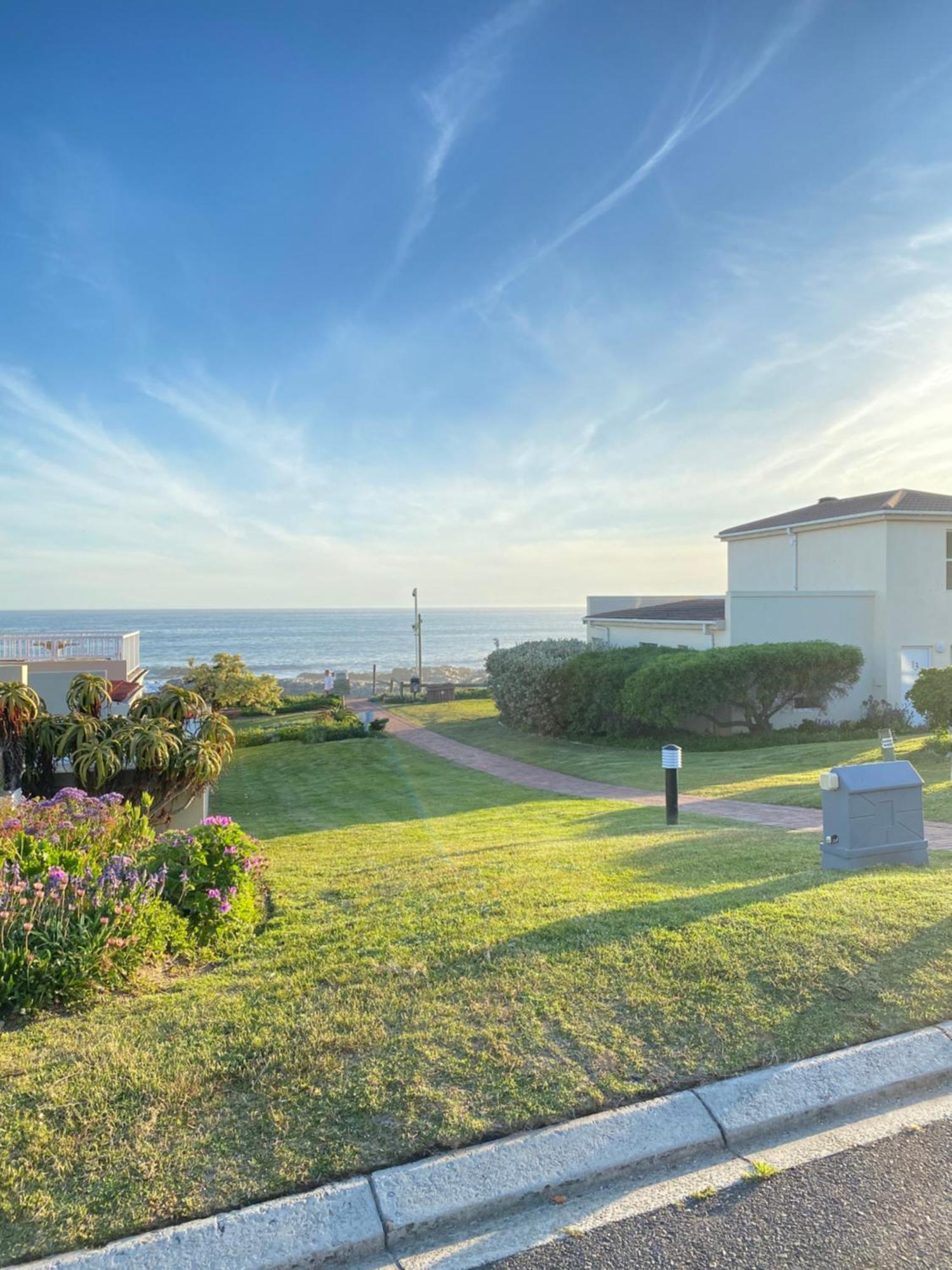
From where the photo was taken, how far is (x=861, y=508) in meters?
20.5

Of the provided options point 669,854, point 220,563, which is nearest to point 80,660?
point 669,854

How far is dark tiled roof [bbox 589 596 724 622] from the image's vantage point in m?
22.5

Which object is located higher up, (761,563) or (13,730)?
(761,563)

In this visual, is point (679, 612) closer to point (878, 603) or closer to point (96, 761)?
point (878, 603)

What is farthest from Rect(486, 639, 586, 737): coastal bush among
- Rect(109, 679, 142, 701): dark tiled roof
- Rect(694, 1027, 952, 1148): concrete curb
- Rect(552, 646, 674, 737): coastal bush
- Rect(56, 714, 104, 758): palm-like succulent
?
Rect(694, 1027, 952, 1148): concrete curb

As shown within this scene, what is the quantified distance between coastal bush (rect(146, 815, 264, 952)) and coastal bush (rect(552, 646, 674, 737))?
15.0 meters

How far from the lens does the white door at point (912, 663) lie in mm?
19562

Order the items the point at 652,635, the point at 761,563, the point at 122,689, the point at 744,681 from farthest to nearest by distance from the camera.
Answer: the point at 761,563 → the point at 652,635 → the point at 744,681 → the point at 122,689

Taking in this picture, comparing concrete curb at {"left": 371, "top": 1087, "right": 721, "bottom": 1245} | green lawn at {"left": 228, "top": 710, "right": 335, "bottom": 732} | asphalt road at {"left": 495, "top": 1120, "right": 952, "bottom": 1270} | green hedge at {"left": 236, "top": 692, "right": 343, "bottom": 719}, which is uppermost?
concrete curb at {"left": 371, "top": 1087, "right": 721, "bottom": 1245}

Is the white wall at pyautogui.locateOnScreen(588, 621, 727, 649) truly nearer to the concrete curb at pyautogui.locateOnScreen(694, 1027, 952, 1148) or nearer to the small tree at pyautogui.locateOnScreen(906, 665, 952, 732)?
the small tree at pyautogui.locateOnScreen(906, 665, 952, 732)

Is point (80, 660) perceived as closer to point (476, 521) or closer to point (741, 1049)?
point (741, 1049)

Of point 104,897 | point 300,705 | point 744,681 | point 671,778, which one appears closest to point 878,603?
point 744,681

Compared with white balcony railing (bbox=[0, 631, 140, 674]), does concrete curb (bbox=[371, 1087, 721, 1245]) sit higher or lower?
lower

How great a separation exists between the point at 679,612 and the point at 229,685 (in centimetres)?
1530
